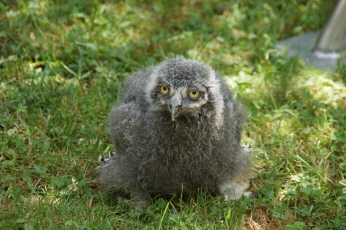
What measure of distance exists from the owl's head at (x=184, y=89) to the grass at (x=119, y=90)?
90cm

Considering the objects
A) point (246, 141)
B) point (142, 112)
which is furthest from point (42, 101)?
point (246, 141)

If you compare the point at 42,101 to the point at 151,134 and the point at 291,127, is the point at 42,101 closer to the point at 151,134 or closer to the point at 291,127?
the point at 151,134

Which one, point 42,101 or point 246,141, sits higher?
point 42,101

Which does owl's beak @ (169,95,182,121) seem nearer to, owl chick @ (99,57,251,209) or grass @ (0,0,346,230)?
owl chick @ (99,57,251,209)

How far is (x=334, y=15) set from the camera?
6.14m

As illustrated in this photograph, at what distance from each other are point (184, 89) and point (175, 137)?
46 cm

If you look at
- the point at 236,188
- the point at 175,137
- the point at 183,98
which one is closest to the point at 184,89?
the point at 183,98

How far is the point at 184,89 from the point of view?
137 inches

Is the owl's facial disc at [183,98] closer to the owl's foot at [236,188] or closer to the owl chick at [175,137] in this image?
the owl chick at [175,137]

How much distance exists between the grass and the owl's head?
2.94 feet

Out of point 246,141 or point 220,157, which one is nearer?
point 220,157

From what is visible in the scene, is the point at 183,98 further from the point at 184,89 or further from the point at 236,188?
the point at 236,188

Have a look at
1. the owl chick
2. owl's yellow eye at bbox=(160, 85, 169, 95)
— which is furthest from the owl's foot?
owl's yellow eye at bbox=(160, 85, 169, 95)

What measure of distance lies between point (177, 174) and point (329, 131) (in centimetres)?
199
